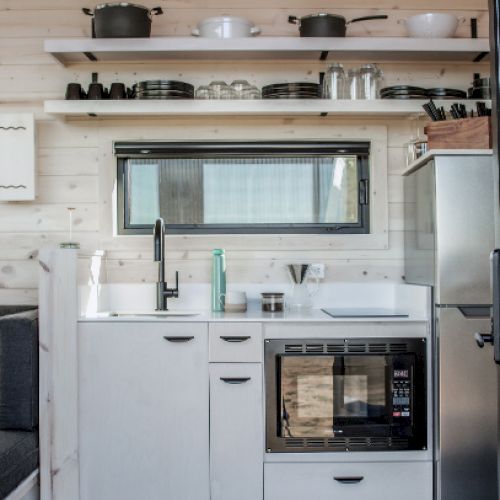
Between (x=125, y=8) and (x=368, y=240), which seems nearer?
(x=125, y=8)

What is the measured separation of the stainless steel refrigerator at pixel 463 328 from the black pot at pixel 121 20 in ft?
4.98

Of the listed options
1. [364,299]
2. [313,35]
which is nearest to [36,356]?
[364,299]

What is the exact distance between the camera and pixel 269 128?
3277 mm

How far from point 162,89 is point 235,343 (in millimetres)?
1283

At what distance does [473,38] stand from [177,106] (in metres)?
1.60

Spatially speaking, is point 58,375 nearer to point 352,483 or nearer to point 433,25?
point 352,483

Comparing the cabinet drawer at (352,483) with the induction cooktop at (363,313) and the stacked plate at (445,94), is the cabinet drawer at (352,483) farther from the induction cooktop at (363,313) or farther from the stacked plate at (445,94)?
the stacked plate at (445,94)

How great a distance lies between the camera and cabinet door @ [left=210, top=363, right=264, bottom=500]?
2.64 meters

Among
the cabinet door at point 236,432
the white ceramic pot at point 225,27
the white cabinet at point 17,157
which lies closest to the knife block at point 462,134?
the white ceramic pot at point 225,27

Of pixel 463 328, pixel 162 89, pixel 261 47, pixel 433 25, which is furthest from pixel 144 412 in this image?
pixel 433 25

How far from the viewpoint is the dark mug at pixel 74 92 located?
3.08 m

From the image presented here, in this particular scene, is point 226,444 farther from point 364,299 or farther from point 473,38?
point 473,38

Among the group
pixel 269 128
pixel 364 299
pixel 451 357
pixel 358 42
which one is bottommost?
pixel 451 357

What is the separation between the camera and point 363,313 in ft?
9.39
